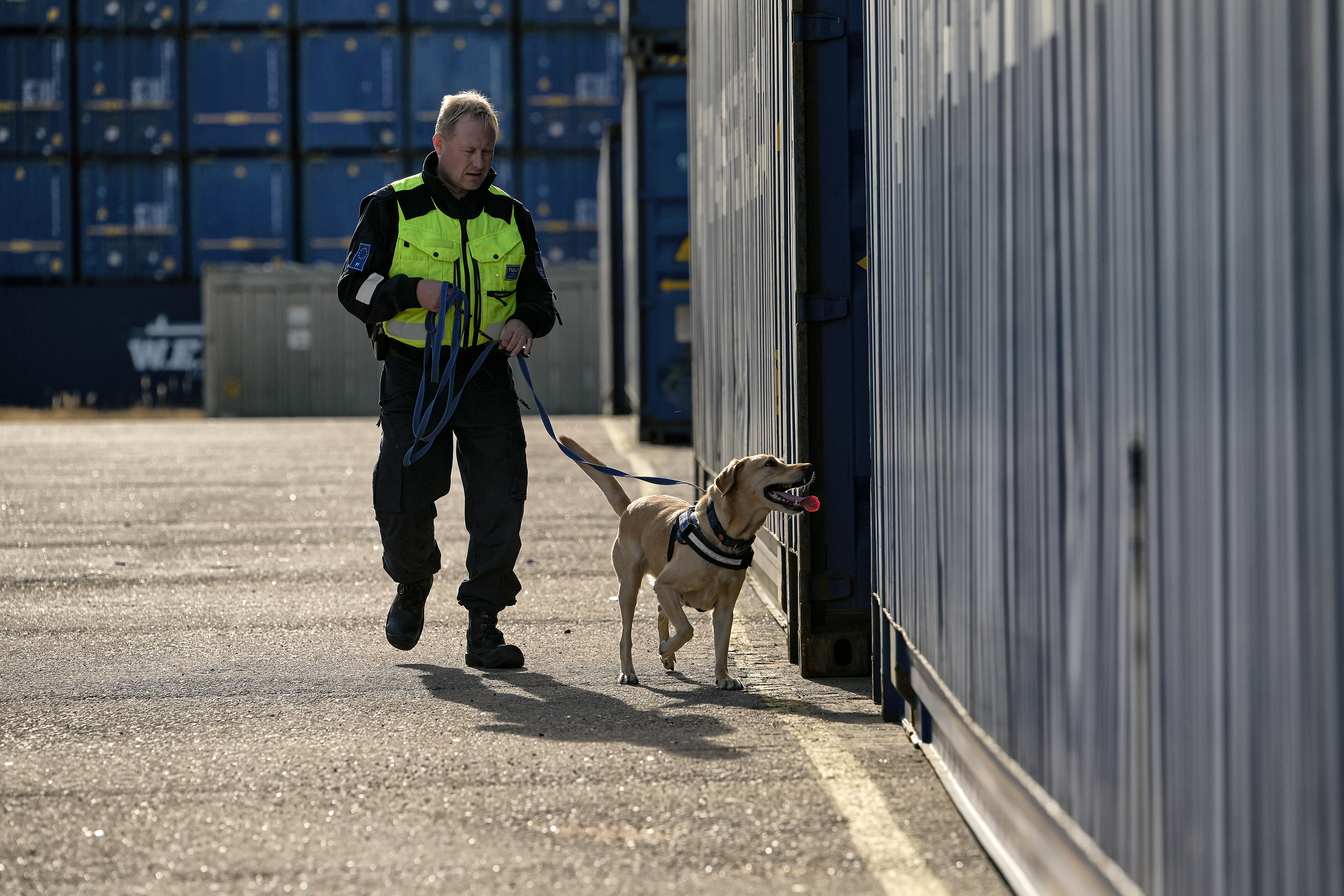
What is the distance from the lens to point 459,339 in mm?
5121

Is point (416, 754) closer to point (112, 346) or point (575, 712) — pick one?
point (575, 712)

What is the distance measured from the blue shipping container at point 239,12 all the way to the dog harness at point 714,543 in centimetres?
2652

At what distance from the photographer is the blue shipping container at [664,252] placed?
15.7 metres

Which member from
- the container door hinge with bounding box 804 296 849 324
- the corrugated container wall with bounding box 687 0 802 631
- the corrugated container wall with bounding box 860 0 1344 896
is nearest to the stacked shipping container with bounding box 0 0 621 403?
the corrugated container wall with bounding box 687 0 802 631

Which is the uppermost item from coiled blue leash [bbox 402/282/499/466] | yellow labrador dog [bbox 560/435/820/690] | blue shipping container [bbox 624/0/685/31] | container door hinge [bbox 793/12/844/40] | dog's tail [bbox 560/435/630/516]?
blue shipping container [bbox 624/0/685/31]

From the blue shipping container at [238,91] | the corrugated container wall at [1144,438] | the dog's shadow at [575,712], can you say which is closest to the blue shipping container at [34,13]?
the blue shipping container at [238,91]

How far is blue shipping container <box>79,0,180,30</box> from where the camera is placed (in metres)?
28.9

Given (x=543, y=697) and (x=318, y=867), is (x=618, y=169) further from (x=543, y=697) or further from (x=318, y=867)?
(x=318, y=867)

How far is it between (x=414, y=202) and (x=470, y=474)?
973 mm

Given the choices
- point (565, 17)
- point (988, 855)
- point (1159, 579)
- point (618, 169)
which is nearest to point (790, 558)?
point (988, 855)

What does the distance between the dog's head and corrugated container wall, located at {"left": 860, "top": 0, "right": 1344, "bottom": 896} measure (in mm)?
1035

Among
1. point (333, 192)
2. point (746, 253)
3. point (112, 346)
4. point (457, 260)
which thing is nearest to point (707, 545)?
point (457, 260)

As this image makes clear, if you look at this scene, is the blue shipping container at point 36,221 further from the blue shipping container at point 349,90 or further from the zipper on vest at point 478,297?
the zipper on vest at point 478,297

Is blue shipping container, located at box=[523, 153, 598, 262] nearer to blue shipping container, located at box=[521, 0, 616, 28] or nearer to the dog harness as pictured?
blue shipping container, located at box=[521, 0, 616, 28]
